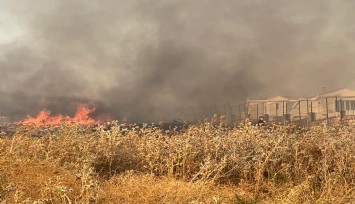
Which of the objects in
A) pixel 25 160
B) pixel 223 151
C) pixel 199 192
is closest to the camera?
pixel 199 192

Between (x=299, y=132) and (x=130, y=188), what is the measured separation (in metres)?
5.27

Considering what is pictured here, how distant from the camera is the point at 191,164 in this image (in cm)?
673

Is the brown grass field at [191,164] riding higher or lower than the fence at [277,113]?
lower

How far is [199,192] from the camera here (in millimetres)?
5137

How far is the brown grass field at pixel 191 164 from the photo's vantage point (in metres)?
5.14

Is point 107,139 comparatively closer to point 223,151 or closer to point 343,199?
point 223,151

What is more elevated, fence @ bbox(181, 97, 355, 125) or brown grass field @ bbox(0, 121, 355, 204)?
fence @ bbox(181, 97, 355, 125)

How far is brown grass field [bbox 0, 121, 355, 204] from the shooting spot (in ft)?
16.9

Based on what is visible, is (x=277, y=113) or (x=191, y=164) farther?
(x=277, y=113)

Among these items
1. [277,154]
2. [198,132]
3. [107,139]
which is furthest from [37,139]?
[277,154]

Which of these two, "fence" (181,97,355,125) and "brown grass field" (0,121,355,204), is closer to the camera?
"brown grass field" (0,121,355,204)

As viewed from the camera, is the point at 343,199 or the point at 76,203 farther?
the point at 343,199

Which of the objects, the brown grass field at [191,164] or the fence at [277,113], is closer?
the brown grass field at [191,164]

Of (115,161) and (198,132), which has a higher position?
(198,132)
